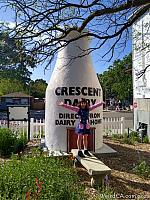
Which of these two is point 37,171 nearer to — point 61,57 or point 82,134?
point 82,134

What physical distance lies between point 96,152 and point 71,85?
2038 mm

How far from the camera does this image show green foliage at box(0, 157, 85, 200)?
3981mm

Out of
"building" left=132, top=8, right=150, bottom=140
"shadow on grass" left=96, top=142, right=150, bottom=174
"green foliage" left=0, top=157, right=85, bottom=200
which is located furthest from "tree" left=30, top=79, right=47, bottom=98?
"green foliage" left=0, top=157, right=85, bottom=200

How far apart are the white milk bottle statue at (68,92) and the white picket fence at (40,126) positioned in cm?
413

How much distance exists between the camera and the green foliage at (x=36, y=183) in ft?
13.1

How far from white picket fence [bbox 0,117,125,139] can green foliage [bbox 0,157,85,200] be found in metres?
8.28

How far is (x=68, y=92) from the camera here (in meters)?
9.04

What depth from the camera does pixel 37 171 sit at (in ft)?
15.4

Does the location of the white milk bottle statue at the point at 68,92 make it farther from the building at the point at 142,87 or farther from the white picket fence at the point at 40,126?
the building at the point at 142,87

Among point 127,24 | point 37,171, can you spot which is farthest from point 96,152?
point 37,171

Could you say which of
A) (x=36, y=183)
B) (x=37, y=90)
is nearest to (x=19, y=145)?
(x=36, y=183)

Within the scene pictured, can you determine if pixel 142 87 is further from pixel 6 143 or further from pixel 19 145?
pixel 6 143

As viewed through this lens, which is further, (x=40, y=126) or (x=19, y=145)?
(x=40, y=126)

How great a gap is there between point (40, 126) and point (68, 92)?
4.86m
